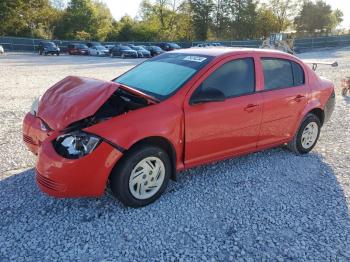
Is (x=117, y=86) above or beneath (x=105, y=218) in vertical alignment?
above

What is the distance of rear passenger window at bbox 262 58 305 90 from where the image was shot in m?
5.00

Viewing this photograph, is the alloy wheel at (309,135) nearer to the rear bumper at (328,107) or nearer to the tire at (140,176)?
the rear bumper at (328,107)

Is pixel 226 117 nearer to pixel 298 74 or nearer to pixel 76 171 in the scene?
pixel 298 74

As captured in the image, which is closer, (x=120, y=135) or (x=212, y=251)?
(x=212, y=251)

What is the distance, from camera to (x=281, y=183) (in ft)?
15.4

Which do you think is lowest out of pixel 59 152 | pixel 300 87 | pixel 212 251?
pixel 212 251

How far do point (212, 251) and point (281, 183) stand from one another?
5.92 feet

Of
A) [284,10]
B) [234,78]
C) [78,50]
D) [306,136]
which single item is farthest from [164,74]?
[284,10]

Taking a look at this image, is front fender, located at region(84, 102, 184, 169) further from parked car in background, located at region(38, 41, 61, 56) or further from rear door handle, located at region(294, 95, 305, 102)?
parked car in background, located at region(38, 41, 61, 56)

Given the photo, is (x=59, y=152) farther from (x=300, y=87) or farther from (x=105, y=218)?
(x=300, y=87)

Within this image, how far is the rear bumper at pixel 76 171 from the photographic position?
3.49m

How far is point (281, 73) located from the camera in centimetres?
520

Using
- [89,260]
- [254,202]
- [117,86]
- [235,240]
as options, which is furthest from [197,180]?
[89,260]

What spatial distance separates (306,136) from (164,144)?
2780 mm
